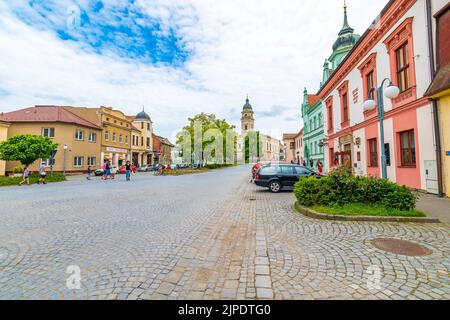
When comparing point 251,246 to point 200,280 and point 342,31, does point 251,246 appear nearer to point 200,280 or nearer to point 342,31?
point 200,280

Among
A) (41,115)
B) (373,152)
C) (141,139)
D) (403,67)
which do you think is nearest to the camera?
(403,67)

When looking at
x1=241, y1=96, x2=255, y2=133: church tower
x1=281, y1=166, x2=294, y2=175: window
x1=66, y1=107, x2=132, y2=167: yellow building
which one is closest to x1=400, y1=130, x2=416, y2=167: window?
x1=281, y1=166, x2=294, y2=175: window

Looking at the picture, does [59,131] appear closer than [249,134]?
Yes

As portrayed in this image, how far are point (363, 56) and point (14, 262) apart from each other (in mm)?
19786

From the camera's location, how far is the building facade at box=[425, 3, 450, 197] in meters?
9.00

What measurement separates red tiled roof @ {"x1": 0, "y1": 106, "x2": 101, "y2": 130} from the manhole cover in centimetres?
3627

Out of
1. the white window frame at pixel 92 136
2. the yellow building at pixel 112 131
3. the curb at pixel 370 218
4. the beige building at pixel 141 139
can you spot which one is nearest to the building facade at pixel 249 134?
the beige building at pixel 141 139

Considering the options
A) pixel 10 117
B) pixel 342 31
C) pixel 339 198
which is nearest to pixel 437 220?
pixel 339 198

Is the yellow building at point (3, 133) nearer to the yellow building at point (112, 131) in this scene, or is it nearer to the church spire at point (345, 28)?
the yellow building at point (112, 131)

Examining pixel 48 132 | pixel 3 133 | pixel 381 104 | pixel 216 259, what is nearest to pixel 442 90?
pixel 381 104

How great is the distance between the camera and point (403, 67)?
1166cm

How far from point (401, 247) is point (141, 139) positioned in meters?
51.7

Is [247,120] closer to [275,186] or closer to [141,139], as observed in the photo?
[141,139]

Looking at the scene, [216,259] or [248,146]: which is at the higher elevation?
[248,146]
